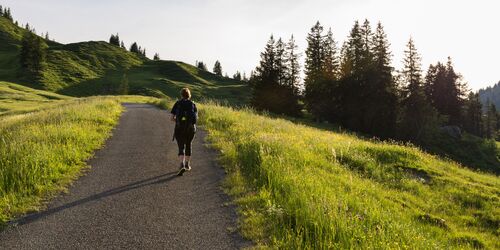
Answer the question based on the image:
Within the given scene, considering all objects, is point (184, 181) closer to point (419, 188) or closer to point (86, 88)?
point (419, 188)

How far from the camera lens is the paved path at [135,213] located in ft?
21.9

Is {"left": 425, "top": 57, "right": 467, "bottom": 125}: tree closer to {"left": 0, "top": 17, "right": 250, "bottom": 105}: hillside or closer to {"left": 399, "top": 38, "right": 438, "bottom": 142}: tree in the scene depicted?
{"left": 399, "top": 38, "right": 438, "bottom": 142}: tree

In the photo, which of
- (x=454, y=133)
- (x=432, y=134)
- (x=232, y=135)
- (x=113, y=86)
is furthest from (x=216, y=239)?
(x=113, y=86)

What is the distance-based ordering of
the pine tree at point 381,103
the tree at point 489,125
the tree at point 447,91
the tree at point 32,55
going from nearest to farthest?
the pine tree at point 381,103, the tree at point 447,91, the tree at point 489,125, the tree at point 32,55

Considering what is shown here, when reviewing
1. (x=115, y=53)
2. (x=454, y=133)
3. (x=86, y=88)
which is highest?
(x=115, y=53)

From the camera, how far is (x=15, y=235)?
22.6 feet

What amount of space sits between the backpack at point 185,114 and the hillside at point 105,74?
9102cm

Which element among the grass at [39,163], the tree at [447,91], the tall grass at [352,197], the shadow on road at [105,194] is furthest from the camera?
the tree at [447,91]

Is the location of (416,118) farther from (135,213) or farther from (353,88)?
(135,213)

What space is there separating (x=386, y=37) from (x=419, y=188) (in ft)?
191

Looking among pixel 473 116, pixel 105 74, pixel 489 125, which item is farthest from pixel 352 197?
pixel 105 74

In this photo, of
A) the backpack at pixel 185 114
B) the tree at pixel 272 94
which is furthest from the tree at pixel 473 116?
the backpack at pixel 185 114

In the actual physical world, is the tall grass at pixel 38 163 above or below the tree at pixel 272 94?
below

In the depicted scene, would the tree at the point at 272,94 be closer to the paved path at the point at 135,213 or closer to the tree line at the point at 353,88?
the tree line at the point at 353,88
